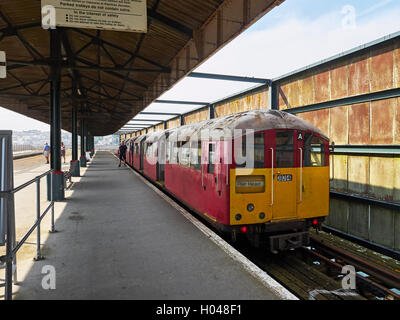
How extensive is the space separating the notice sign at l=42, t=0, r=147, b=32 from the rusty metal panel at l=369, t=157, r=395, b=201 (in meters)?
7.34

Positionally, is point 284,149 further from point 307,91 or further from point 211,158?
point 307,91

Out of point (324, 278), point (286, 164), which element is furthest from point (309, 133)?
point (324, 278)

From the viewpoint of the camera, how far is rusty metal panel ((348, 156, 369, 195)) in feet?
28.2

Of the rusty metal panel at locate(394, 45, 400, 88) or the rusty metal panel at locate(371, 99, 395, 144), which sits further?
the rusty metal panel at locate(371, 99, 395, 144)

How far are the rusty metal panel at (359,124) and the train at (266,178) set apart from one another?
9.87ft

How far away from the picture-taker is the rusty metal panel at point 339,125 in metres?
9.21

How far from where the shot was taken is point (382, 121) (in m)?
7.97

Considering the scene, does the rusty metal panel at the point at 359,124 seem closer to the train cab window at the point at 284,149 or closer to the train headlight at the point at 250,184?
the train cab window at the point at 284,149

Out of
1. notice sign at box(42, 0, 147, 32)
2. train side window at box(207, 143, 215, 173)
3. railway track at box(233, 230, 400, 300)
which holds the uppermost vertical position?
notice sign at box(42, 0, 147, 32)

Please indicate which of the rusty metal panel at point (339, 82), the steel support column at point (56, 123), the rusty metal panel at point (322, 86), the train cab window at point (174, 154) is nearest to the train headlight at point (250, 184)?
the train cab window at point (174, 154)

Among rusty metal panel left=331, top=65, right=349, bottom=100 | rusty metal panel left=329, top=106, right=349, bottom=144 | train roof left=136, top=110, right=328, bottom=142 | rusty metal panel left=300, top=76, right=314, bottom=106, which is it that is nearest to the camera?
train roof left=136, top=110, right=328, bottom=142

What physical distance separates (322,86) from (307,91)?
2.43ft

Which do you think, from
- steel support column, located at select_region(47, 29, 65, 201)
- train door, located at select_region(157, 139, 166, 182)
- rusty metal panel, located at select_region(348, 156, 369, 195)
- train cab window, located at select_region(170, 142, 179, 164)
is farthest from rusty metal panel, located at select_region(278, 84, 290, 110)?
steel support column, located at select_region(47, 29, 65, 201)

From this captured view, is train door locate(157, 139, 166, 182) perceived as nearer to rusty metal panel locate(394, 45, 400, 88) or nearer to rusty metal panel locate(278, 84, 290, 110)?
rusty metal panel locate(278, 84, 290, 110)
